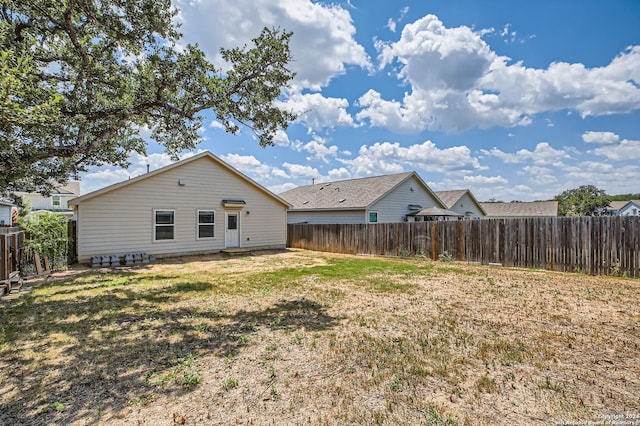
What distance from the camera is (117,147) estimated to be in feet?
34.8

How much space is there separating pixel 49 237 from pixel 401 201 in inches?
687

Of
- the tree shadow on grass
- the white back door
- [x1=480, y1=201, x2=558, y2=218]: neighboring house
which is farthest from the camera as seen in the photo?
[x1=480, y1=201, x2=558, y2=218]: neighboring house

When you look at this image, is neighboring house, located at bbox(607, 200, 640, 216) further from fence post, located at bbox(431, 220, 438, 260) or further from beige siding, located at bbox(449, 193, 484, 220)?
fence post, located at bbox(431, 220, 438, 260)

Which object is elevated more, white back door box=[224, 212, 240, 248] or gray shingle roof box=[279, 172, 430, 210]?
gray shingle roof box=[279, 172, 430, 210]

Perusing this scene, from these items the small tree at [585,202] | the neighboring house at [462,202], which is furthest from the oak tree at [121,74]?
the small tree at [585,202]

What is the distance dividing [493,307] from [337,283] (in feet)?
12.0

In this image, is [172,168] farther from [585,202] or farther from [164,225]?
[585,202]

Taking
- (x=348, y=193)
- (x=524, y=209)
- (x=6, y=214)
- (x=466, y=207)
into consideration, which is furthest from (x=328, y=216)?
(x=524, y=209)

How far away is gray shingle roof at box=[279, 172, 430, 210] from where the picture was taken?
18.5 m

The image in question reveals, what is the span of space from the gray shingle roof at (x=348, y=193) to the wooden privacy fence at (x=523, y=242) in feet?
11.7

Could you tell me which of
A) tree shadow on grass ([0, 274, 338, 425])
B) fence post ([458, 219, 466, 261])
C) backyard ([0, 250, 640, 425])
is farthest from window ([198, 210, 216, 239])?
fence post ([458, 219, 466, 261])

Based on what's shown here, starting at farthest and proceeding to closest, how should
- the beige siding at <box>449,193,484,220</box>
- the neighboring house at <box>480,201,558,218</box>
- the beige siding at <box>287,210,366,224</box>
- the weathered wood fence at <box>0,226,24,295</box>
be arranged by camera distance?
1. the neighboring house at <box>480,201,558,218</box>
2. the beige siding at <box>449,193,484,220</box>
3. the beige siding at <box>287,210,366,224</box>
4. the weathered wood fence at <box>0,226,24,295</box>

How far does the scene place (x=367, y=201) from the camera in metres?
17.9

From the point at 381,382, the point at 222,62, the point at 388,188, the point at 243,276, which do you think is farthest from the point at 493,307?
the point at 388,188
